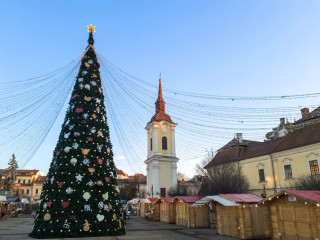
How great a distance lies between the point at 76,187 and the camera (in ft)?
38.5

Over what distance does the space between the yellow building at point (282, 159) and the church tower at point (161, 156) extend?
1066 cm

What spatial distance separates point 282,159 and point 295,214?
2080cm

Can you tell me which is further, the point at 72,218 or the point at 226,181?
the point at 226,181

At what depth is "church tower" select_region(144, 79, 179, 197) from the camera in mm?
42344

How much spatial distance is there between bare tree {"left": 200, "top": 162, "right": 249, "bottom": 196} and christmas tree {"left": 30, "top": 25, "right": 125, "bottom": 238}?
1917 cm

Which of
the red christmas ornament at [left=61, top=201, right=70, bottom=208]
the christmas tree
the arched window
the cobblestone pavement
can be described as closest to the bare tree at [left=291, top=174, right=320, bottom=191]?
the cobblestone pavement

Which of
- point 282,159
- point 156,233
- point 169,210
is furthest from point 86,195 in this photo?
point 282,159

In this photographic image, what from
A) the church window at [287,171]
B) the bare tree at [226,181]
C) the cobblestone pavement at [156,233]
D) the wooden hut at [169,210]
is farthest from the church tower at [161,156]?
the cobblestone pavement at [156,233]

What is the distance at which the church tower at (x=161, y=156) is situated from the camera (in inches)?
1667

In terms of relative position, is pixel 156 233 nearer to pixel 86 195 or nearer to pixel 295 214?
pixel 86 195

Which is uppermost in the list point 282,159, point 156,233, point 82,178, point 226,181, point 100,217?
point 282,159

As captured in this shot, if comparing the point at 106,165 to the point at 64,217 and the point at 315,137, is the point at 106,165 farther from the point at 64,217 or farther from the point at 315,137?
the point at 315,137

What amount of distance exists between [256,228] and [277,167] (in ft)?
61.9

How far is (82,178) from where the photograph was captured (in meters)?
11.9
